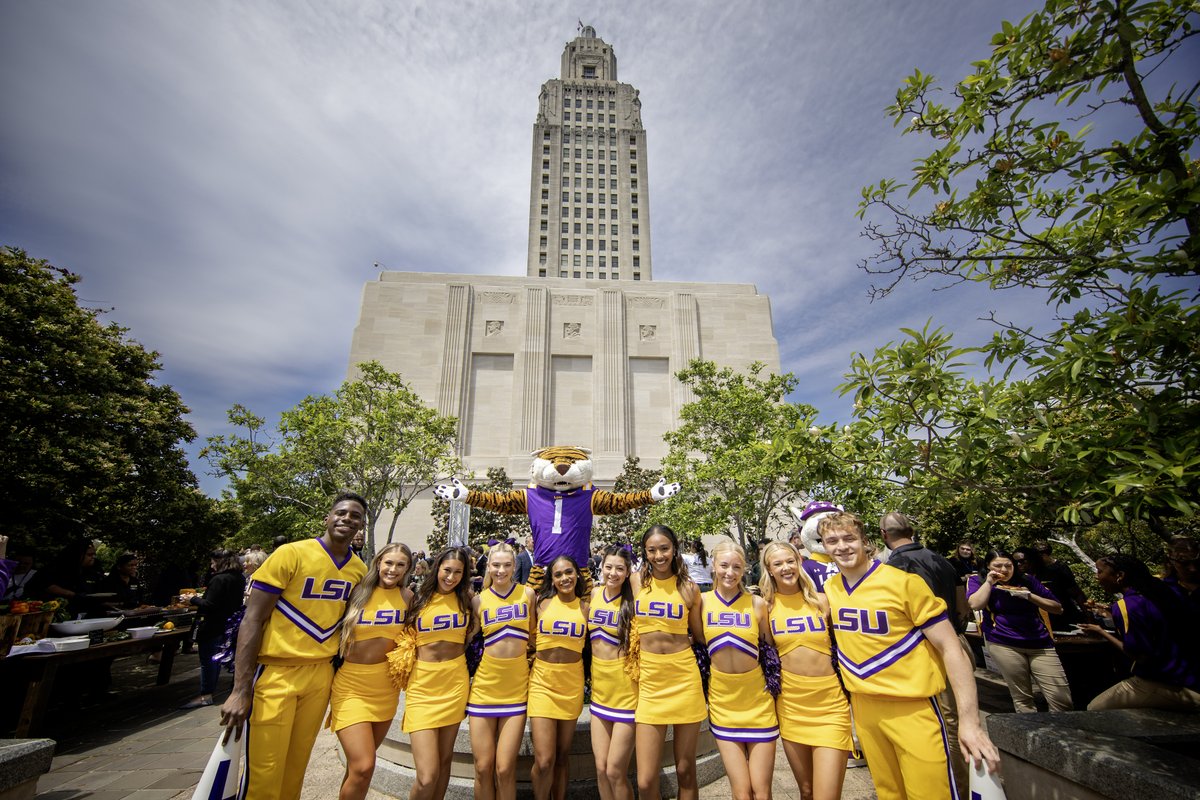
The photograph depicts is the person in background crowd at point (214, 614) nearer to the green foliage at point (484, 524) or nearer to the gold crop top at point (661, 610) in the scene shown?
the gold crop top at point (661, 610)

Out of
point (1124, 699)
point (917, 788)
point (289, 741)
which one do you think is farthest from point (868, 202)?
point (289, 741)

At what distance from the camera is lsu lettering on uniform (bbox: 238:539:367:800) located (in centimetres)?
284

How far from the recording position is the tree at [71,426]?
12.5 m

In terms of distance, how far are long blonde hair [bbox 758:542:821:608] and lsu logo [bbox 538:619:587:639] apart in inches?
49.8

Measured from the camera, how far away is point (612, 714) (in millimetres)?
3232

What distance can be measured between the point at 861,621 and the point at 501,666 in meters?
2.24

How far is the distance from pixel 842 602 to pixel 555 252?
171 ft

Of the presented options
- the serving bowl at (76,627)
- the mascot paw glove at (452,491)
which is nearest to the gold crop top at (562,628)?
the mascot paw glove at (452,491)

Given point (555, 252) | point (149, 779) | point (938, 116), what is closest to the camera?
point (938, 116)

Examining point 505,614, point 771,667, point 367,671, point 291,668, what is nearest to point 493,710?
point 505,614

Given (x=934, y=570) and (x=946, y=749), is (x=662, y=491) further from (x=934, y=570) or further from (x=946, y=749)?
(x=946, y=749)

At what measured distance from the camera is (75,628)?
5.78m

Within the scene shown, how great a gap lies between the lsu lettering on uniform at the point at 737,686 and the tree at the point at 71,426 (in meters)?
17.1

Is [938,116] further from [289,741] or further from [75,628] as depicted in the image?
[75,628]
